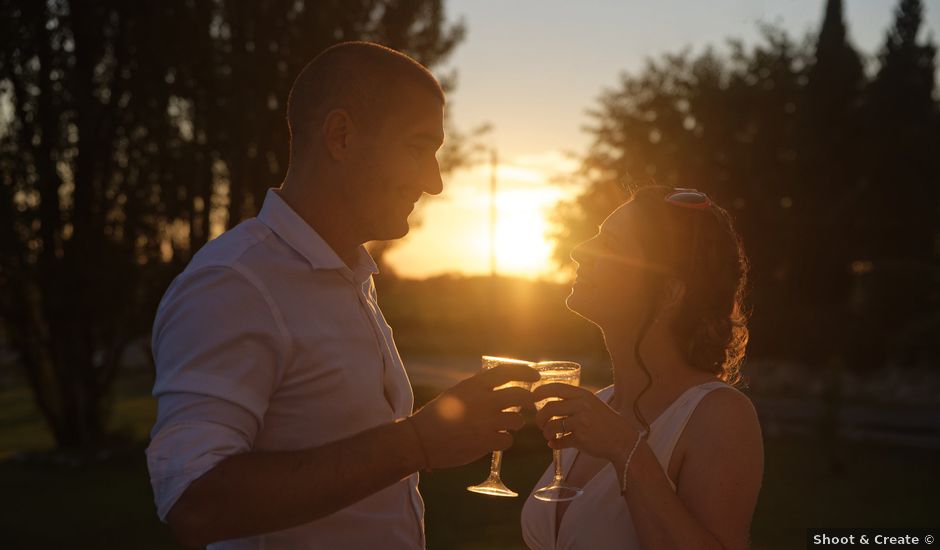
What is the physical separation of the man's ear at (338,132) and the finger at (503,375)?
814 millimetres

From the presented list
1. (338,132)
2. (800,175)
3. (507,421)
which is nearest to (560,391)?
(507,421)

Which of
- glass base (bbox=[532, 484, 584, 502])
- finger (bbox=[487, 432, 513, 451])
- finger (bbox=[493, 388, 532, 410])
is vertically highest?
finger (bbox=[493, 388, 532, 410])

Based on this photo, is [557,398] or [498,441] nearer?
[498,441]

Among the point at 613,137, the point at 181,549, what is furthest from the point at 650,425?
the point at 613,137

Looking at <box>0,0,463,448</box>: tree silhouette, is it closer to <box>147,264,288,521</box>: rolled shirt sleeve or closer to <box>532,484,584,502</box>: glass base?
<box>532,484,584,502</box>: glass base

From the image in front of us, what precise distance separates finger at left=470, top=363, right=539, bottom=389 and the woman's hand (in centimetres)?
37

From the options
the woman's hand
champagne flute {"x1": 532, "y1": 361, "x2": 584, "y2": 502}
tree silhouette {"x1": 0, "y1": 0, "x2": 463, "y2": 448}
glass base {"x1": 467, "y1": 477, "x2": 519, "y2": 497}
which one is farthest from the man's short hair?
tree silhouette {"x1": 0, "y1": 0, "x2": 463, "y2": 448}

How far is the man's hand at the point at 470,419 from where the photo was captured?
7.92 ft

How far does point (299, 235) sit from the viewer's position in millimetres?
2779

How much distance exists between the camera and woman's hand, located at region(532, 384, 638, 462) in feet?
10.1

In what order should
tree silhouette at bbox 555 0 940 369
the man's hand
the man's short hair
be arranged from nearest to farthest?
the man's hand < the man's short hair < tree silhouette at bbox 555 0 940 369

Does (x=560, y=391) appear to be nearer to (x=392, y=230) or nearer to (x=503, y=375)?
(x=503, y=375)

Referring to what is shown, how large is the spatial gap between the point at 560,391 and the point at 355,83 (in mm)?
1148

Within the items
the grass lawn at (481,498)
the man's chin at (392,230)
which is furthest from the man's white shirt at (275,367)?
the grass lawn at (481,498)
